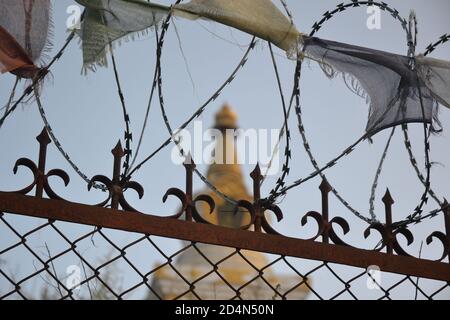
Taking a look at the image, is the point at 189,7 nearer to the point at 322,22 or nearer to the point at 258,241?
the point at 322,22

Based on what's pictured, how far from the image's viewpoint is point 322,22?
110 inches

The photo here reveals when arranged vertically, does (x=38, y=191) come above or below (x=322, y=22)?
below

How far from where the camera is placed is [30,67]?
243 cm

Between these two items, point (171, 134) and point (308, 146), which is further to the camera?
A: point (308, 146)

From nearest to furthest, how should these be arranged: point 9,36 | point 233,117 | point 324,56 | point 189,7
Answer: point 9,36 → point 189,7 → point 324,56 → point 233,117

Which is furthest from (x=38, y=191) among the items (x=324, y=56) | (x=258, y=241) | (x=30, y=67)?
(x=324, y=56)
